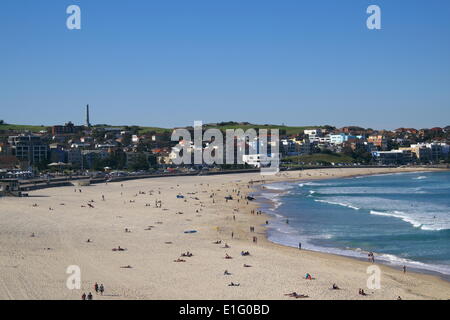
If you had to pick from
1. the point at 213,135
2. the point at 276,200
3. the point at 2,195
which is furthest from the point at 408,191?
the point at 213,135

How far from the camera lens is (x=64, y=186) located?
6397 cm

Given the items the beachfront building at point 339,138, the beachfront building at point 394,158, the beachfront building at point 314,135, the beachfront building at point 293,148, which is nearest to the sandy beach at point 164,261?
the beachfront building at point 293,148

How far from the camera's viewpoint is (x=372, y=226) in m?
34.2

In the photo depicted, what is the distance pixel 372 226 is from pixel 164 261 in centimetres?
1572

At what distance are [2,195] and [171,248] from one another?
2746 centimetres

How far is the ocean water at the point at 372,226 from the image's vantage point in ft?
85.9

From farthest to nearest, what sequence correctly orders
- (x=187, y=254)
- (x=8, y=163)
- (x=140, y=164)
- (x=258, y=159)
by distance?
(x=258, y=159) < (x=140, y=164) < (x=8, y=163) < (x=187, y=254)

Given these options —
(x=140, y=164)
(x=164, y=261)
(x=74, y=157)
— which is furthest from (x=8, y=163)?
(x=164, y=261)

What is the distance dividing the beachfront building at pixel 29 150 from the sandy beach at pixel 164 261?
55.8 m

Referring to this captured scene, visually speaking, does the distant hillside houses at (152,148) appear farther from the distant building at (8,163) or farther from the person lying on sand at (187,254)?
the person lying on sand at (187,254)

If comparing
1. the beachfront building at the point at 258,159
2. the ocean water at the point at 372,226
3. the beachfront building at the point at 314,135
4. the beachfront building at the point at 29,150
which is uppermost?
the beachfront building at the point at 314,135

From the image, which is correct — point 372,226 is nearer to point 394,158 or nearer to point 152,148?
point 152,148

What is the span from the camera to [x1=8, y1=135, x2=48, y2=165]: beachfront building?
314 feet
